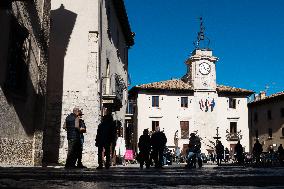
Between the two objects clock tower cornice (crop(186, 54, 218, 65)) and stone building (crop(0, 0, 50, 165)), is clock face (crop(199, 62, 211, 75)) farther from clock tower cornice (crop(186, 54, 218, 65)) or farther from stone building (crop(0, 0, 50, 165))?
stone building (crop(0, 0, 50, 165))

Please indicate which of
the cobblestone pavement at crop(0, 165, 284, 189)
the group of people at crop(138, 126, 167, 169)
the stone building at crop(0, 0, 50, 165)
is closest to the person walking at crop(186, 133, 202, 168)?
the group of people at crop(138, 126, 167, 169)

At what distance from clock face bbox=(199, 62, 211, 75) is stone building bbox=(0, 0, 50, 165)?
34476mm

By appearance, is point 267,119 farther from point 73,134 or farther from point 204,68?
point 73,134

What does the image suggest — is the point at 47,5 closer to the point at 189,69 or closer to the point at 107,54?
the point at 107,54

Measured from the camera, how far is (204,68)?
45.5m

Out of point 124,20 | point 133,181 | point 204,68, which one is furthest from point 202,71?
point 133,181

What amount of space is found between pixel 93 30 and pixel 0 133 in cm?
867

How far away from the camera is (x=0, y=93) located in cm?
843

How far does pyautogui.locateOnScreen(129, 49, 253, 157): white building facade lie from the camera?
43875mm

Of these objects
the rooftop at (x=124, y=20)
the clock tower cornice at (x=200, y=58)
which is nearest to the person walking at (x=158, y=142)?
the rooftop at (x=124, y=20)

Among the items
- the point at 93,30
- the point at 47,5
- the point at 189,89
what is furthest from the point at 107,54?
the point at 189,89

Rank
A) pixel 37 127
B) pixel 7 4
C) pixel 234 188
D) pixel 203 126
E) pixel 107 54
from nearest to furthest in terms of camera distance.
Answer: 1. pixel 234 188
2. pixel 7 4
3. pixel 37 127
4. pixel 107 54
5. pixel 203 126

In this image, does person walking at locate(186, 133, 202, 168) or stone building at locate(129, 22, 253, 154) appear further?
stone building at locate(129, 22, 253, 154)

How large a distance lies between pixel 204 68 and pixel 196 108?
187 inches
